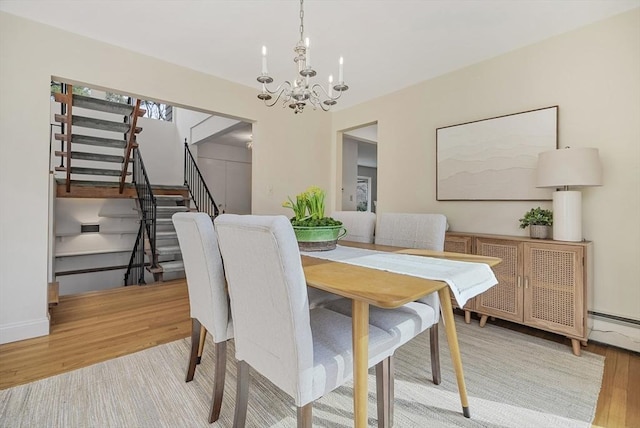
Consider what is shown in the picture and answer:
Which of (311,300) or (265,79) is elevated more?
(265,79)

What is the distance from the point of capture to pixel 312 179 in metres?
4.25

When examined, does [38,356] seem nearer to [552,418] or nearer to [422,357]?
[422,357]

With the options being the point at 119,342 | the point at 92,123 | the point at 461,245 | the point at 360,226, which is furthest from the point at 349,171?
the point at 119,342

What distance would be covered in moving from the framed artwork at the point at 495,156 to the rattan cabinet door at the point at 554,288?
556 millimetres

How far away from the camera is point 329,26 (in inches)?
94.3

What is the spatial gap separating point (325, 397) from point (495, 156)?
2.54m

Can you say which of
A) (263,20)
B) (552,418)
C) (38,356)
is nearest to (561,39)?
(263,20)

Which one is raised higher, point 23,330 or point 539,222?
point 539,222

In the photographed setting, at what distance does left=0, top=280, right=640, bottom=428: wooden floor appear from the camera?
167cm

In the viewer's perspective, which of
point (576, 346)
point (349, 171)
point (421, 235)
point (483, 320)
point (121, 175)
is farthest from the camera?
point (349, 171)

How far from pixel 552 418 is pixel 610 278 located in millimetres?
1430

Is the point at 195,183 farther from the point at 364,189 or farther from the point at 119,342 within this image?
the point at 364,189

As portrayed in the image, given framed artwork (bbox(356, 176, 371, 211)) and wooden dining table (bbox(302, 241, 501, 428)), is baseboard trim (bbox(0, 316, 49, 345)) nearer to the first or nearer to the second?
wooden dining table (bbox(302, 241, 501, 428))

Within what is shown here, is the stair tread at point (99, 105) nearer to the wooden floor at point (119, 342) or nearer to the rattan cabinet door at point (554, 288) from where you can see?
the wooden floor at point (119, 342)
